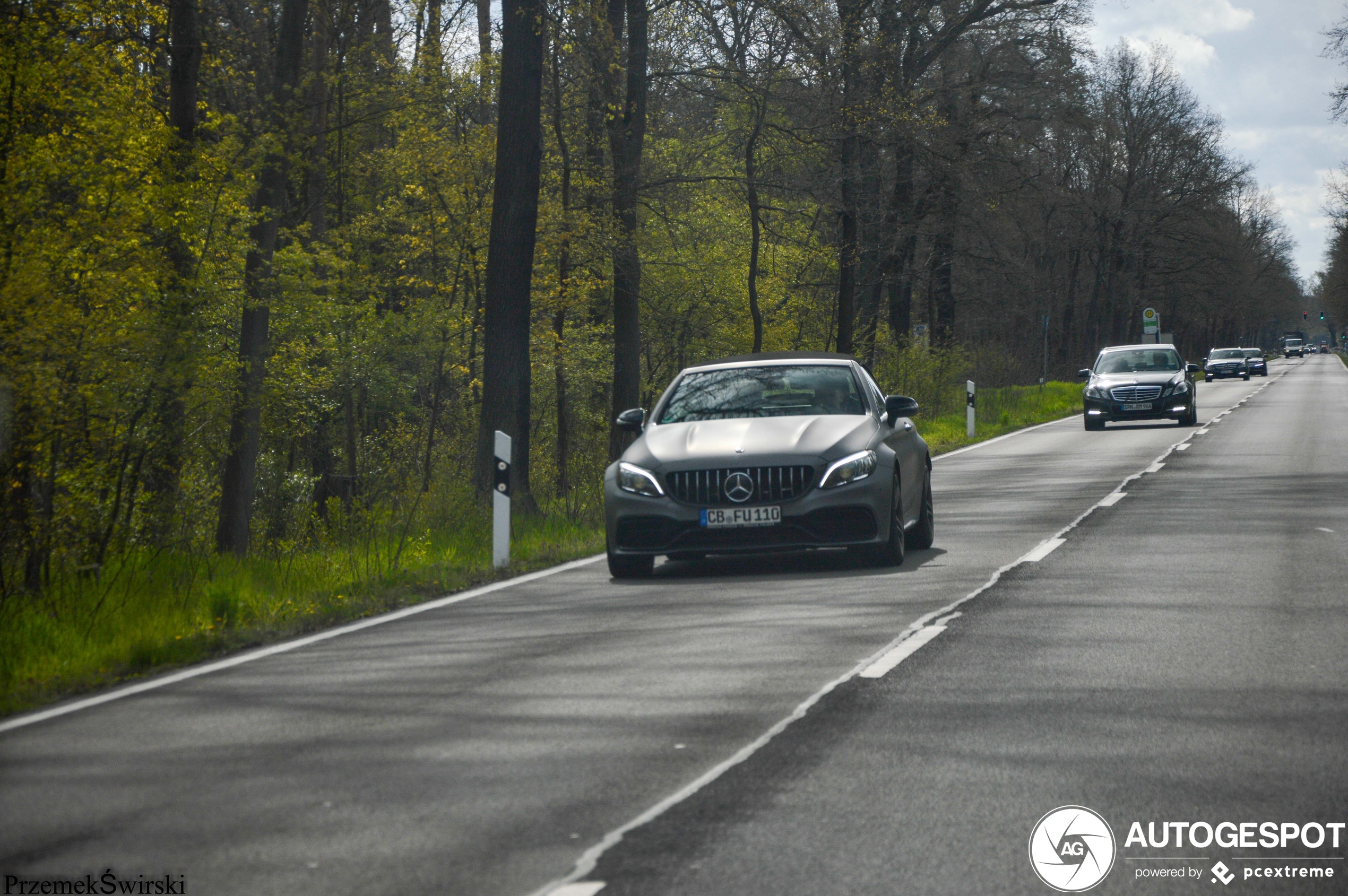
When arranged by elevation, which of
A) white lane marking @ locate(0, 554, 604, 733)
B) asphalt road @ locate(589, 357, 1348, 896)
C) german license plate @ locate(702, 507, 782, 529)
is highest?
german license plate @ locate(702, 507, 782, 529)

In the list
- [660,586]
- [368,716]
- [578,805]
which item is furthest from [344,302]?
[578,805]

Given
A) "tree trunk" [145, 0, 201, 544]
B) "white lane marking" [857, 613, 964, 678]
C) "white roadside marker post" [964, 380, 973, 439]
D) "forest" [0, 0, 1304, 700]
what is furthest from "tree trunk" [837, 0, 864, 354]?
"white lane marking" [857, 613, 964, 678]

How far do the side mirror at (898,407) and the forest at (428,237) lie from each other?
408cm

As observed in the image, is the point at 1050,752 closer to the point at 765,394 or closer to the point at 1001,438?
the point at 765,394

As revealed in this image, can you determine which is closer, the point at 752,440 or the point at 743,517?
the point at 743,517

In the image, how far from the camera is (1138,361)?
106 ft

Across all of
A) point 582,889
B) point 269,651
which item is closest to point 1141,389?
point 269,651

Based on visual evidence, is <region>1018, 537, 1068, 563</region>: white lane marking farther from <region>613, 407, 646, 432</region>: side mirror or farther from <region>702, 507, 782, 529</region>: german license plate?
<region>613, 407, 646, 432</region>: side mirror

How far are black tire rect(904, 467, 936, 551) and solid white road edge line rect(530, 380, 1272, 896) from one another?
179cm

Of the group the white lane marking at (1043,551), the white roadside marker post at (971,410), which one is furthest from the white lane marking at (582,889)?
the white roadside marker post at (971,410)

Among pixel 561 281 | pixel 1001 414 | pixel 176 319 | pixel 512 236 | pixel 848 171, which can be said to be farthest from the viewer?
pixel 1001 414

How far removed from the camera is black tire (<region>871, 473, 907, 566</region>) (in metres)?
11.1

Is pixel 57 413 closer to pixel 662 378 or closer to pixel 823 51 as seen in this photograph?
pixel 823 51

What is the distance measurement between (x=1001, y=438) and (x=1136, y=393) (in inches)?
113
